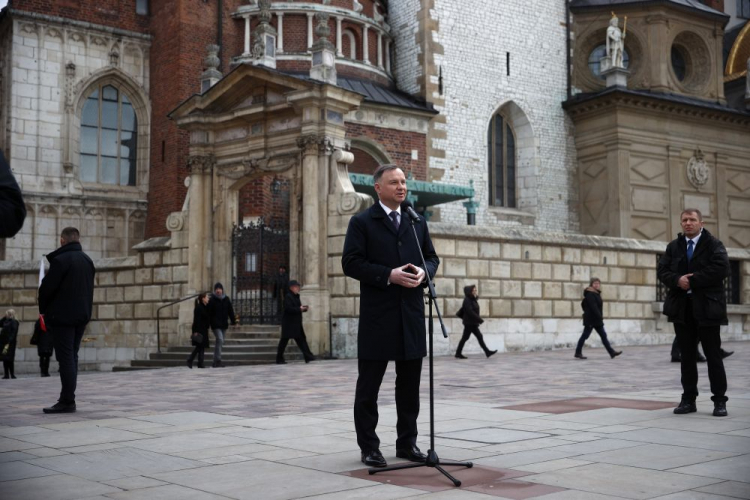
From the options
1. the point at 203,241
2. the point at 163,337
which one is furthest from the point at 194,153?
the point at 163,337

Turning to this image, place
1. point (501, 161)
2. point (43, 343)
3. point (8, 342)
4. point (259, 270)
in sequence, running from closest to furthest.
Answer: point (43, 343)
point (8, 342)
point (259, 270)
point (501, 161)

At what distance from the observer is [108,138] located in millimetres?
30422

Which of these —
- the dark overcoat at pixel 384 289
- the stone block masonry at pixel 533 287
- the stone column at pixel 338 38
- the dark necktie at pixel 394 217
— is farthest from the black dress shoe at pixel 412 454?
the stone column at pixel 338 38

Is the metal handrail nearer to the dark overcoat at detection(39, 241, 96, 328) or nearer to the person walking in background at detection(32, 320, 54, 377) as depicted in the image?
the person walking in background at detection(32, 320, 54, 377)

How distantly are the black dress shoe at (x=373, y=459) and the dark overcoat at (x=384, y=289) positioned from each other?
62 cm

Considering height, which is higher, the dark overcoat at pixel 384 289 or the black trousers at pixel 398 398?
the dark overcoat at pixel 384 289

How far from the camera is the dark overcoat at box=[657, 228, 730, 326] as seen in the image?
8.48 metres

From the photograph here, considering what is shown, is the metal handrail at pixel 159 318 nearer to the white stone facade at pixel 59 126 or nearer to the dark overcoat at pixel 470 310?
the dark overcoat at pixel 470 310

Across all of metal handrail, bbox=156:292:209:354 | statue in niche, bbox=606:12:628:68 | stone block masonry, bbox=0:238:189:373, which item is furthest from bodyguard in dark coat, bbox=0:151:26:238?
statue in niche, bbox=606:12:628:68

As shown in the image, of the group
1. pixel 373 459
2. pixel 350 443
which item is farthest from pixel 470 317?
pixel 373 459

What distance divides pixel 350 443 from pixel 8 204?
3.37 m

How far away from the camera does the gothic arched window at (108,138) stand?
30.0 m

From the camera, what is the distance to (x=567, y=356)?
19.1 metres

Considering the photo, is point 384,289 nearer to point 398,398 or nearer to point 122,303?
point 398,398
